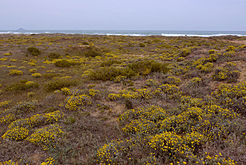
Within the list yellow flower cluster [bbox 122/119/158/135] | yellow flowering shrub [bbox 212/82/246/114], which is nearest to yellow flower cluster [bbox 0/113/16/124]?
yellow flower cluster [bbox 122/119/158/135]

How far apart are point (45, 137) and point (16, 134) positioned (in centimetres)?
120

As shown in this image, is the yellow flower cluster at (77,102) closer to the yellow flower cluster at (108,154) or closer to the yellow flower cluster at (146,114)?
the yellow flower cluster at (146,114)

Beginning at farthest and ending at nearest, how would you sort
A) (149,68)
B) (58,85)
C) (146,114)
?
(149,68)
(58,85)
(146,114)

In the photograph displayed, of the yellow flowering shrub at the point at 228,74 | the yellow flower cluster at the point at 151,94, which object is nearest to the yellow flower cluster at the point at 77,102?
the yellow flower cluster at the point at 151,94

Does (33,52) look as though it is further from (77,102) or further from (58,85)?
(77,102)

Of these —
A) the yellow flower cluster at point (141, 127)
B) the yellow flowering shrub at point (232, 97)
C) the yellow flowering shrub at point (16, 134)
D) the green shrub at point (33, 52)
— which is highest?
the green shrub at point (33, 52)

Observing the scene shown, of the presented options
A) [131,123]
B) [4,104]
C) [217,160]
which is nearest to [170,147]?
[217,160]

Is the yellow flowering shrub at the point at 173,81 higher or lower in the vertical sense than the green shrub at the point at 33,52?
lower

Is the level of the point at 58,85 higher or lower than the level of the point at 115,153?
higher

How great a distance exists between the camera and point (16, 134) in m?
4.78

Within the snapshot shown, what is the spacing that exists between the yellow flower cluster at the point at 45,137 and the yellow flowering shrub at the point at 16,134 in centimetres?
35

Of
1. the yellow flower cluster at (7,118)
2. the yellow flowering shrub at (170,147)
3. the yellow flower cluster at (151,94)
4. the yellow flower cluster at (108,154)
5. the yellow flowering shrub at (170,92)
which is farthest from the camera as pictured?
the yellow flower cluster at (151,94)

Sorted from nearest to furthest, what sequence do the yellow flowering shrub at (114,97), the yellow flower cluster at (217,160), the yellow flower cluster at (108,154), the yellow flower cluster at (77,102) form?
the yellow flower cluster at (217,160)
the yellow flower cluster at (108,154)
the yellow flower cluster at (77,102)
the yellow flowering shrub at (114,97)

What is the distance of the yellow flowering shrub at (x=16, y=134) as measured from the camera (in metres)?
4.73
